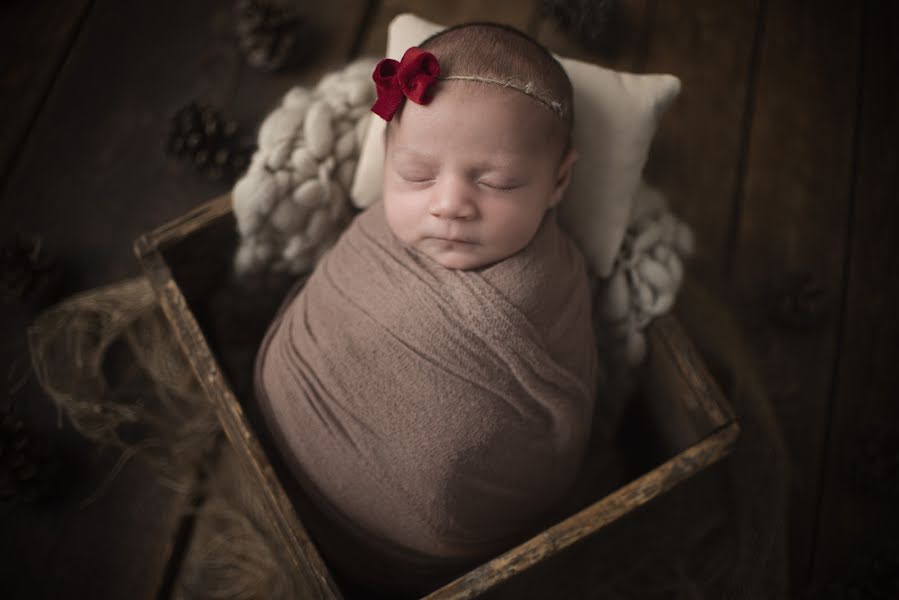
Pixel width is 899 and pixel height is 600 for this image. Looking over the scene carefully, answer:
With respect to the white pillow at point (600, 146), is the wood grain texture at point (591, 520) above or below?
below

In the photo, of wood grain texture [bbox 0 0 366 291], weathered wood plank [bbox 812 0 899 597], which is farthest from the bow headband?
weathered wood plank [bbox 812 0 899 597]

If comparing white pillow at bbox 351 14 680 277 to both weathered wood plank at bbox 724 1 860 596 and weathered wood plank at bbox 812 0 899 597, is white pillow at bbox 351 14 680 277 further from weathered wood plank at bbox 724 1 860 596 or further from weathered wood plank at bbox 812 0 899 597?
weathered wood plank at bbox 812 0 899 597

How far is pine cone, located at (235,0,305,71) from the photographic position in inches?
54.6

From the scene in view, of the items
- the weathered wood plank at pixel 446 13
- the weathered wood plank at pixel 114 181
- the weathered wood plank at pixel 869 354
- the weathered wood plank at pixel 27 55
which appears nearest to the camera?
the weathered wood plank at pixel 114 181

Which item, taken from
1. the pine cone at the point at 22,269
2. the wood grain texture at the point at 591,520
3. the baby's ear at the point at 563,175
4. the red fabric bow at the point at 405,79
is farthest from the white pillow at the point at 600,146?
the pine cone at the point at 22,269

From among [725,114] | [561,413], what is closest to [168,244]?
[561,413]

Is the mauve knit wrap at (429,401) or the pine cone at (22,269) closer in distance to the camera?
the mauve knit wrap at (429,401)

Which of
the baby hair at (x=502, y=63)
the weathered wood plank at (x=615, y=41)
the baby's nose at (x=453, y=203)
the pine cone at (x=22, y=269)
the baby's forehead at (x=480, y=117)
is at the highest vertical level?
the weathered wood plank at (x=615, y=41)

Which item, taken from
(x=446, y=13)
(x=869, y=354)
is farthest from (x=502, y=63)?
(x=869, y=354)

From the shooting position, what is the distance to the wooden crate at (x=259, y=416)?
82 cm

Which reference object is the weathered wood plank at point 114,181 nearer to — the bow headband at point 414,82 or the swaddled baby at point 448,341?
the swaddled baby at point 448,341

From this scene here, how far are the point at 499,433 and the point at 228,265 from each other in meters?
0.54

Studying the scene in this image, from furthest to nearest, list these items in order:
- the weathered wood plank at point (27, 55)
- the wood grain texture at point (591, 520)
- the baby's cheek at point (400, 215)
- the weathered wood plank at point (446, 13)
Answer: the weathered wood plank at point (446, 13), the weathered wood plank at point (27, 55), the baby's cheek at point (400, 215), the wood grain texture at point (591, 520)

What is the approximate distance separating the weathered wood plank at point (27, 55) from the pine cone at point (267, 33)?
0.34 meters
